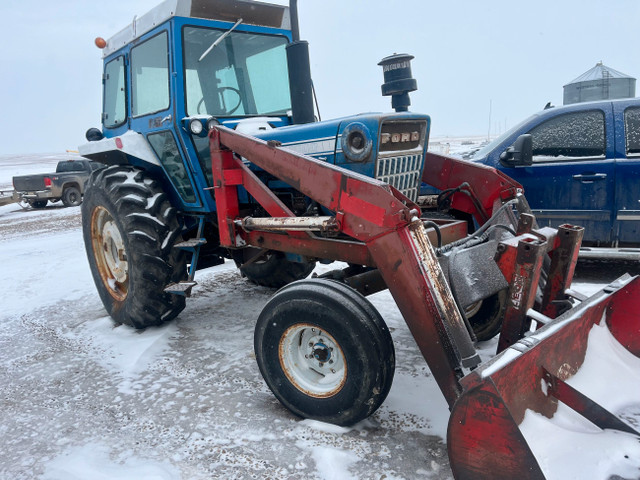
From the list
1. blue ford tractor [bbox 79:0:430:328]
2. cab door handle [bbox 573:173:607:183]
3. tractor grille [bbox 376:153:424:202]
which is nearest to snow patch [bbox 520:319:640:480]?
tractor grille [bbox 376:153:424:202]

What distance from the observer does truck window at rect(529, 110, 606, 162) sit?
16.0 ft

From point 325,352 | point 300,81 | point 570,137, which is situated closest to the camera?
point 325,352

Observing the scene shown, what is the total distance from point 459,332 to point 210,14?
315cm

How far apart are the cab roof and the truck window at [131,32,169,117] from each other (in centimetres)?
13

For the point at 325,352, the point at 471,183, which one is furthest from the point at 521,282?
the point at 471,183

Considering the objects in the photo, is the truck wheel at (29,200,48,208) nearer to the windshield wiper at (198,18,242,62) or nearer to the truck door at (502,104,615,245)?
the windshield wiper at (198,18,242,62)

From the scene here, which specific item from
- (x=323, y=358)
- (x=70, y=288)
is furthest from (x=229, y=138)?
(x=70, y=288)

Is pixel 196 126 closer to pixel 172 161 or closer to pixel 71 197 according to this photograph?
pixel 172 161

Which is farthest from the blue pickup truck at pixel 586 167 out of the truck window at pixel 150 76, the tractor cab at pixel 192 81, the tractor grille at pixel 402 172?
the truck window at pixel 150 76

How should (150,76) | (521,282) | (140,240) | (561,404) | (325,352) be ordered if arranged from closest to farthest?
(561,404) → (521,282) → (325,352) → (140,240) → (150,76)

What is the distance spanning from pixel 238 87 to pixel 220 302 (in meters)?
2.24

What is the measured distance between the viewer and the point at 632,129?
4.80 metres

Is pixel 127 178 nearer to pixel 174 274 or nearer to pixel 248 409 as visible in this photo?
pixel 174 274

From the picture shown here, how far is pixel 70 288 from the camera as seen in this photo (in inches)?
234
